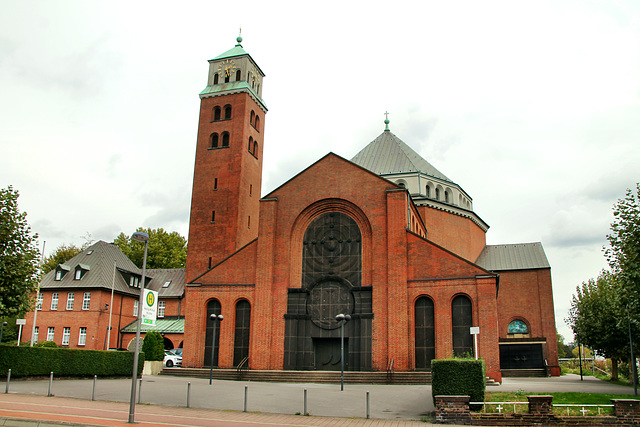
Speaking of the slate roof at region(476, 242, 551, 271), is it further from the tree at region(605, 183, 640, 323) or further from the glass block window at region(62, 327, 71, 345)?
the glass block window at region(62, 327, 71, 345)

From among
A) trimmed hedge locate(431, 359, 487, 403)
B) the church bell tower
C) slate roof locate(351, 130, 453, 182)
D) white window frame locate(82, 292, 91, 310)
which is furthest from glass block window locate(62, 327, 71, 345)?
trimmed hedge locate(431, 359, 487, 403)

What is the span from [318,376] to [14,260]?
16.1m

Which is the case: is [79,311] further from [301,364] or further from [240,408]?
[240,408]

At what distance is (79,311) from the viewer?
45.1 metres

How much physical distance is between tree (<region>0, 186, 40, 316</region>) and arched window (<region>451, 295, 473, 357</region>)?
2164cm

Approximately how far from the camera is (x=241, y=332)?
32844 millimetres

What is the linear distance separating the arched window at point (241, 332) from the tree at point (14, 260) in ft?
41.3

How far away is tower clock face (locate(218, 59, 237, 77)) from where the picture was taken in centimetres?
4944

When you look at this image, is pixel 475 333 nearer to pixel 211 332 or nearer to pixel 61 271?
pixel 211 332

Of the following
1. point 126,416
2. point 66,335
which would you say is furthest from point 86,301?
point 126,416

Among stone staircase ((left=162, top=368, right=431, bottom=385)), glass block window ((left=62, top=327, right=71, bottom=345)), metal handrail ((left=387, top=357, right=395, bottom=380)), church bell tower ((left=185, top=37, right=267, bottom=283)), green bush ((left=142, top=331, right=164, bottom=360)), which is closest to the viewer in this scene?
stone staircase ((left=162, top=368, right=431, bottom=385))

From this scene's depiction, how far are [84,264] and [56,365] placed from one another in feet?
81.6

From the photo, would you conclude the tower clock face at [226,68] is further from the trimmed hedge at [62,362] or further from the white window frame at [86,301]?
the trimmed hedge at [62,362]

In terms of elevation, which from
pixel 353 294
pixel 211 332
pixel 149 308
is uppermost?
pixel 353 294
